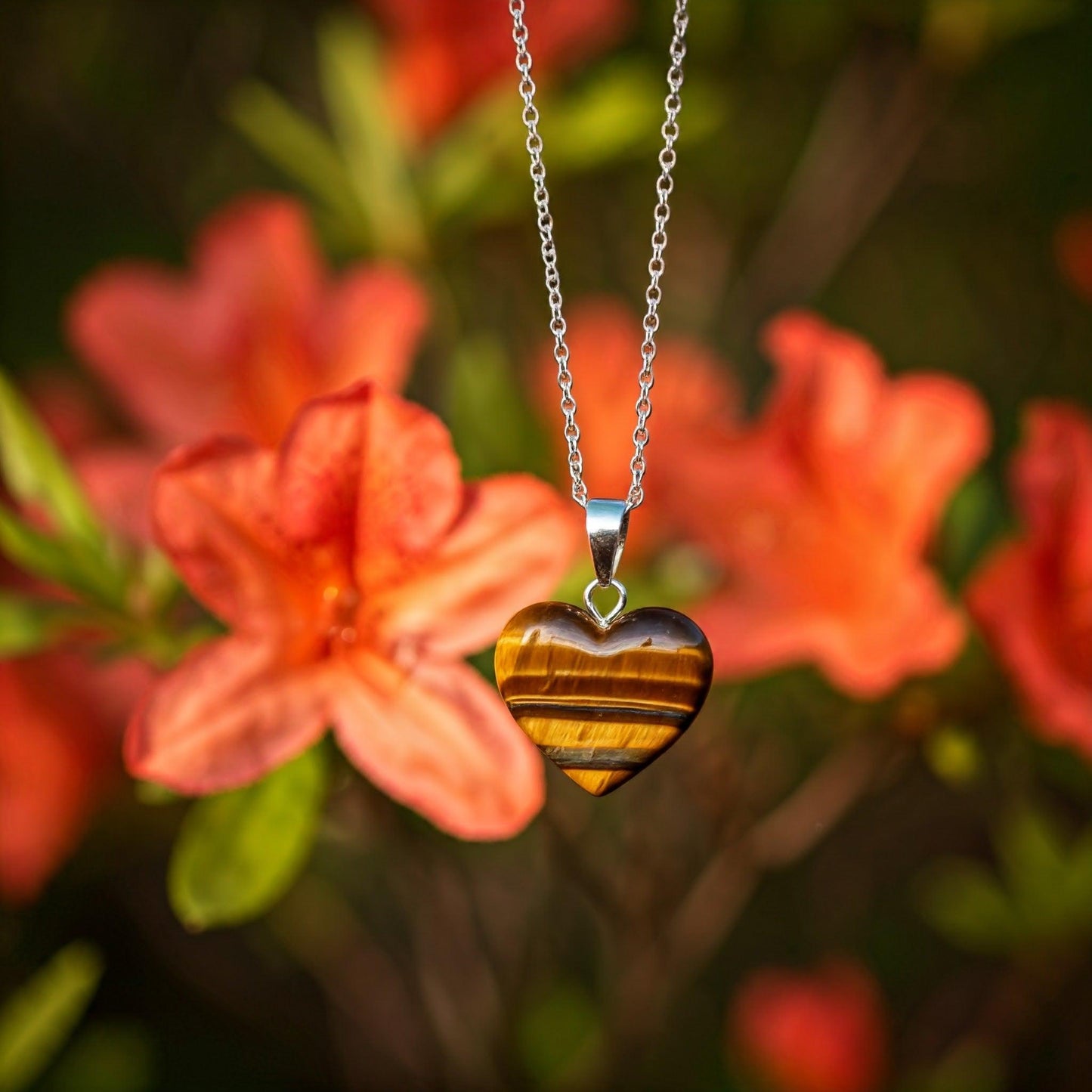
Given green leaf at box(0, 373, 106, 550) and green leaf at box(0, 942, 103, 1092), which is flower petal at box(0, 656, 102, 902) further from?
green leaf at box(0, 373, 106, 550)

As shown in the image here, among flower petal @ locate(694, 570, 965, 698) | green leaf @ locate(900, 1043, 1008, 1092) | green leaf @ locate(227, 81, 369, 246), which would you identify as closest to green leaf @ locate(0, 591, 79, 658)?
flower petal @ locate(694, 570, 965, 698)

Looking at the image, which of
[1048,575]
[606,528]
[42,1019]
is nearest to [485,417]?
[606,528]

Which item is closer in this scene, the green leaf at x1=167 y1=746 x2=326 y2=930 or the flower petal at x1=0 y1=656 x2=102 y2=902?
the green leaf at x1=167 y1=746 x2=326 y2=930

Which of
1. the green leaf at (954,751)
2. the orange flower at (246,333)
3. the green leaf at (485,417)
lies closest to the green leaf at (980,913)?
the green leaf at (954,751)

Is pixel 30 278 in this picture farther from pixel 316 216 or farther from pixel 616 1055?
pixel 616 1055

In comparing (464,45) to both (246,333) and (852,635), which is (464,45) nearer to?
(246,333)

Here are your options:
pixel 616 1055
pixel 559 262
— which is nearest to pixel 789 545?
pixel 616 1055
